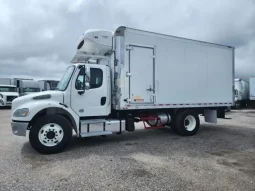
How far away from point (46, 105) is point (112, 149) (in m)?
2.28

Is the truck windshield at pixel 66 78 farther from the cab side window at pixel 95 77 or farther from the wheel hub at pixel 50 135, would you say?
the wheel hub at pixel 50 135

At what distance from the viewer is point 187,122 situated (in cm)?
830

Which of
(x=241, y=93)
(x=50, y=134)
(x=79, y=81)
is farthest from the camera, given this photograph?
(x=241, y=93)

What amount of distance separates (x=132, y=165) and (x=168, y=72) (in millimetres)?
3956

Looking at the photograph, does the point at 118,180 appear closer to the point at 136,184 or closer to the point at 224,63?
the point at 136,184

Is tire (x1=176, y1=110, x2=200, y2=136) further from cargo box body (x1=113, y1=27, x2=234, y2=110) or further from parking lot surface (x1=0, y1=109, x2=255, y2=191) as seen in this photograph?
parking lot surface (x1=0, y1=109, x2=255, y2=191)

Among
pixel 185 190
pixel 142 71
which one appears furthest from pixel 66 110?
pixel 185 190

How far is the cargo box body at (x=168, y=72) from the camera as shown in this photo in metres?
6.73

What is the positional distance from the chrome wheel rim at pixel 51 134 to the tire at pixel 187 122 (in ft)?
14.5

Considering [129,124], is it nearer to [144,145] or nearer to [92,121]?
[144,145]

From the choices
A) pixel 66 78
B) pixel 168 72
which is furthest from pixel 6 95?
pixel 168 72

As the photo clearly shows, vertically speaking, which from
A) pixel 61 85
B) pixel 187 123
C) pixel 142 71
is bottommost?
pixel 187 123

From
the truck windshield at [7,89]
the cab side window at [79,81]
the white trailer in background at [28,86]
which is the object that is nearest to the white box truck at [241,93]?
the cab side window at [79,81]

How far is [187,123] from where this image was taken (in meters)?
8.31
